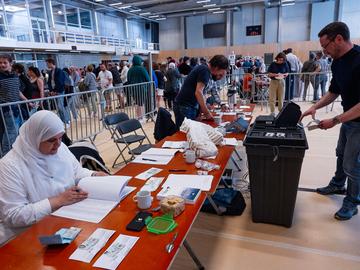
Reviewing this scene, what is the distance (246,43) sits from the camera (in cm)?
1892

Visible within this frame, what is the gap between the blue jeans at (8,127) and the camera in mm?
3292

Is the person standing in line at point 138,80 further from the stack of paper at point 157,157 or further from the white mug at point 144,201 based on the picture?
the white mug at point 144,201

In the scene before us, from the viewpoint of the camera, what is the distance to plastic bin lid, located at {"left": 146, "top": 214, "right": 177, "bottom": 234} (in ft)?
3.78

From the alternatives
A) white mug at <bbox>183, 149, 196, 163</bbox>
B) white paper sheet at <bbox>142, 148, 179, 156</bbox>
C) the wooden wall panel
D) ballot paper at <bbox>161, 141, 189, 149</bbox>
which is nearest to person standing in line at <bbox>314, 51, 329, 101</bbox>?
ballot paper at <bbox>161, 141, 189, 149</bbox>

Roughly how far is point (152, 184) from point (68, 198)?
18.4 inches

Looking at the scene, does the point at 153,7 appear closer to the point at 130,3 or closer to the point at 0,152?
the point at 130,3

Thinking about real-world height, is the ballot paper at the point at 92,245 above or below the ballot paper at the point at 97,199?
below

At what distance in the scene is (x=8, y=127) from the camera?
3.34 metres

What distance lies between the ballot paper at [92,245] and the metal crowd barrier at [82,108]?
2.61 metres

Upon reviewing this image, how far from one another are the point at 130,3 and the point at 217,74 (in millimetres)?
14858

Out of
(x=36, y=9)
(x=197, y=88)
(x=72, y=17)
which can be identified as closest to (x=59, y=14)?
(x=72, y=17)

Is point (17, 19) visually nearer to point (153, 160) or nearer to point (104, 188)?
point (153, 160)

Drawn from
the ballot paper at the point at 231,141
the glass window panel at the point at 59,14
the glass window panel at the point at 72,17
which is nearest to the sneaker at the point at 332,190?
the ballot paper at the point at 231,141

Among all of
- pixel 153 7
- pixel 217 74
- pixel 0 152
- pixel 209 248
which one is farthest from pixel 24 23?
Answer: pixel 209 248
